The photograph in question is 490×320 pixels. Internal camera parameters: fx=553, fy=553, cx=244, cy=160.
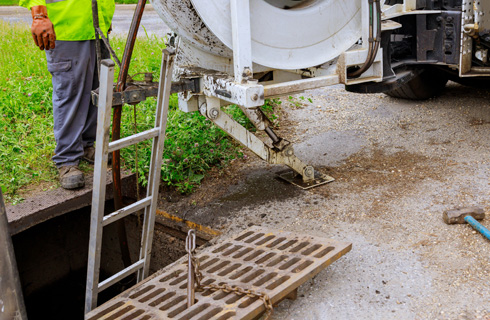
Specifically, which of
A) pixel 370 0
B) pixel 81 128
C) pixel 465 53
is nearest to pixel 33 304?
pixel 81 128

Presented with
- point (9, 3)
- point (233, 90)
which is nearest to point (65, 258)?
point (233, 90)

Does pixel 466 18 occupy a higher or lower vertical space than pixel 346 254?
higher

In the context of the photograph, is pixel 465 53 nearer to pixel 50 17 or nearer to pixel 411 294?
pixel 411 294

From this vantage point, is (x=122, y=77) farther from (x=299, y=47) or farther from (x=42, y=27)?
(x=299, y=47)

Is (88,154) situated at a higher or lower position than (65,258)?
higher

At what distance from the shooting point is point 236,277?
256 cm

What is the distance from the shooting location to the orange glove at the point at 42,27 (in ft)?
10.4

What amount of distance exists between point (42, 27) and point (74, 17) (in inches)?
13.1

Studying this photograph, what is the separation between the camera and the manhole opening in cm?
393

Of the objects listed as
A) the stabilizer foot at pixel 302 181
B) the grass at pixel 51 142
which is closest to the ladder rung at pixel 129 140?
the grass at pixel 51 142

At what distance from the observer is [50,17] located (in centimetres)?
341

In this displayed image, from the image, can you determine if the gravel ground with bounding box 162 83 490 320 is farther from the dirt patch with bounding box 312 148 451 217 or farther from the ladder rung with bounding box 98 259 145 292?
the ladder rung with bounding box 98 259 145 292

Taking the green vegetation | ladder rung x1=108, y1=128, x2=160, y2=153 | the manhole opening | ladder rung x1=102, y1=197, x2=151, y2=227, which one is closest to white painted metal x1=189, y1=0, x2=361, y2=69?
ladder rung x1=108, y1=128, x2=160, y2=153

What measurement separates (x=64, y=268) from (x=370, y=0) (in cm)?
293
